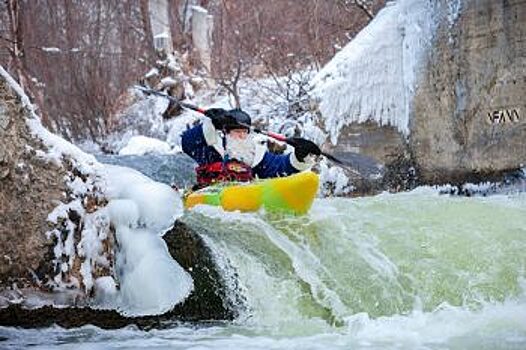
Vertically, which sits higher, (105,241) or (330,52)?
(330,52)

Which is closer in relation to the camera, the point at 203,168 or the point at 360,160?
the point at 203,168

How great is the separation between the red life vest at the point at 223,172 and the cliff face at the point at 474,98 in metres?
2.59

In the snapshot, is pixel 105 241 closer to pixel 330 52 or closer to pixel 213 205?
pixel 213 205

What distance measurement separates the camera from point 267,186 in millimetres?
4645

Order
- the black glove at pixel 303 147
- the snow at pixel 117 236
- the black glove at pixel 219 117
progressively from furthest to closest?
the black glove at pixel 219 117 → the black glove at pixel 303 147 → the snow at pixel 117 236

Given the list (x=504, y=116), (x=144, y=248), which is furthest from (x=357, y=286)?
(x=504, y=116)

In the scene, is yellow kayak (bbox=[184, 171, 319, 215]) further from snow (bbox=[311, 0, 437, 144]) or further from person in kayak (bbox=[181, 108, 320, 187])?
snow (bbox=[311, 0, 437, 144])

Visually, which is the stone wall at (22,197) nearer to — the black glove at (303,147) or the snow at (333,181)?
the black glove at (303,147)

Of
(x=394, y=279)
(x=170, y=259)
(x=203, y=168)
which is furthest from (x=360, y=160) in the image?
(x=170, y=259)

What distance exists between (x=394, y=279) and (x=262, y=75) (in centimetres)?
1094

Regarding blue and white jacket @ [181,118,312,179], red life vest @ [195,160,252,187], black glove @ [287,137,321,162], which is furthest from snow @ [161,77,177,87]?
black glove @ [287,137,321,162]

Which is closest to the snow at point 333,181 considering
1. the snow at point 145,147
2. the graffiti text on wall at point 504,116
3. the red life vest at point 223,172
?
the graffiti text on wall at point 504,116

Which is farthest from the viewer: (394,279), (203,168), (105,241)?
(203,168)

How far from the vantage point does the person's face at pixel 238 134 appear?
5.70 metres
